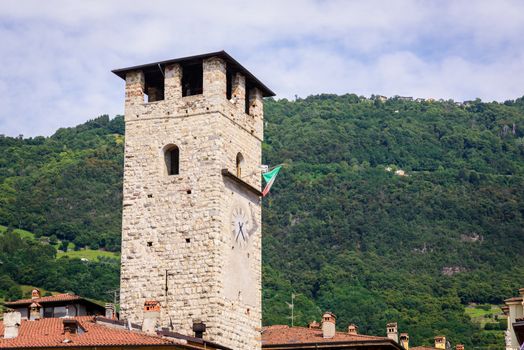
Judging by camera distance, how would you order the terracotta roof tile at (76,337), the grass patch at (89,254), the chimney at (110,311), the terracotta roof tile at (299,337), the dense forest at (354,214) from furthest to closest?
the grass patch at (89,254) < the dense forest at (354,214) < the terracotta roof tile at (299,337) < the chimney at (110,311) < the terracotta roof tile at (76,337)

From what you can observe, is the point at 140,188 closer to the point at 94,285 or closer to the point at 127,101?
the point at 127,101

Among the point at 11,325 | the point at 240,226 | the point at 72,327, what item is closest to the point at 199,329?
the point at 72,327

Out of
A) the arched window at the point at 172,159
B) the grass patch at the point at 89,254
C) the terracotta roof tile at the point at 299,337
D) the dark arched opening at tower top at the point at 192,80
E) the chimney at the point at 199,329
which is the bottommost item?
the chimney at the point at 199,329

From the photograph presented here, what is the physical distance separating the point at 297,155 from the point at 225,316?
138 m

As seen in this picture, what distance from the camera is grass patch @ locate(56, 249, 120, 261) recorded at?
12744 cm

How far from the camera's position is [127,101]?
4928cm

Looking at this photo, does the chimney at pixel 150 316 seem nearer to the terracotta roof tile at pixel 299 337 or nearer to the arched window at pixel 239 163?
the arched window at pixel 239 163

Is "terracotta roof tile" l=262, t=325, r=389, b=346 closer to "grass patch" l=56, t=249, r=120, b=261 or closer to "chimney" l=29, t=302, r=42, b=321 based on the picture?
"chimney" l=29, t=302, r=42, b=321

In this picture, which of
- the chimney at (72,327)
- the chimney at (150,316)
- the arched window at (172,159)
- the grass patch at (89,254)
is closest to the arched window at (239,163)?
the arched window at (172,159)

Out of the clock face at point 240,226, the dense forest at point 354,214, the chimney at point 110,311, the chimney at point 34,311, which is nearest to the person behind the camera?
the chimney at point 110,311

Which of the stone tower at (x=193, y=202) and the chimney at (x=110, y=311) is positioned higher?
the stone tower at (x=193, y=202)

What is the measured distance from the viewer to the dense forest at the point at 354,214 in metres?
112

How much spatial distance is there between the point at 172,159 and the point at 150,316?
7308mm

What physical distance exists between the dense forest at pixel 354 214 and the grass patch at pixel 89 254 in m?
2.12
